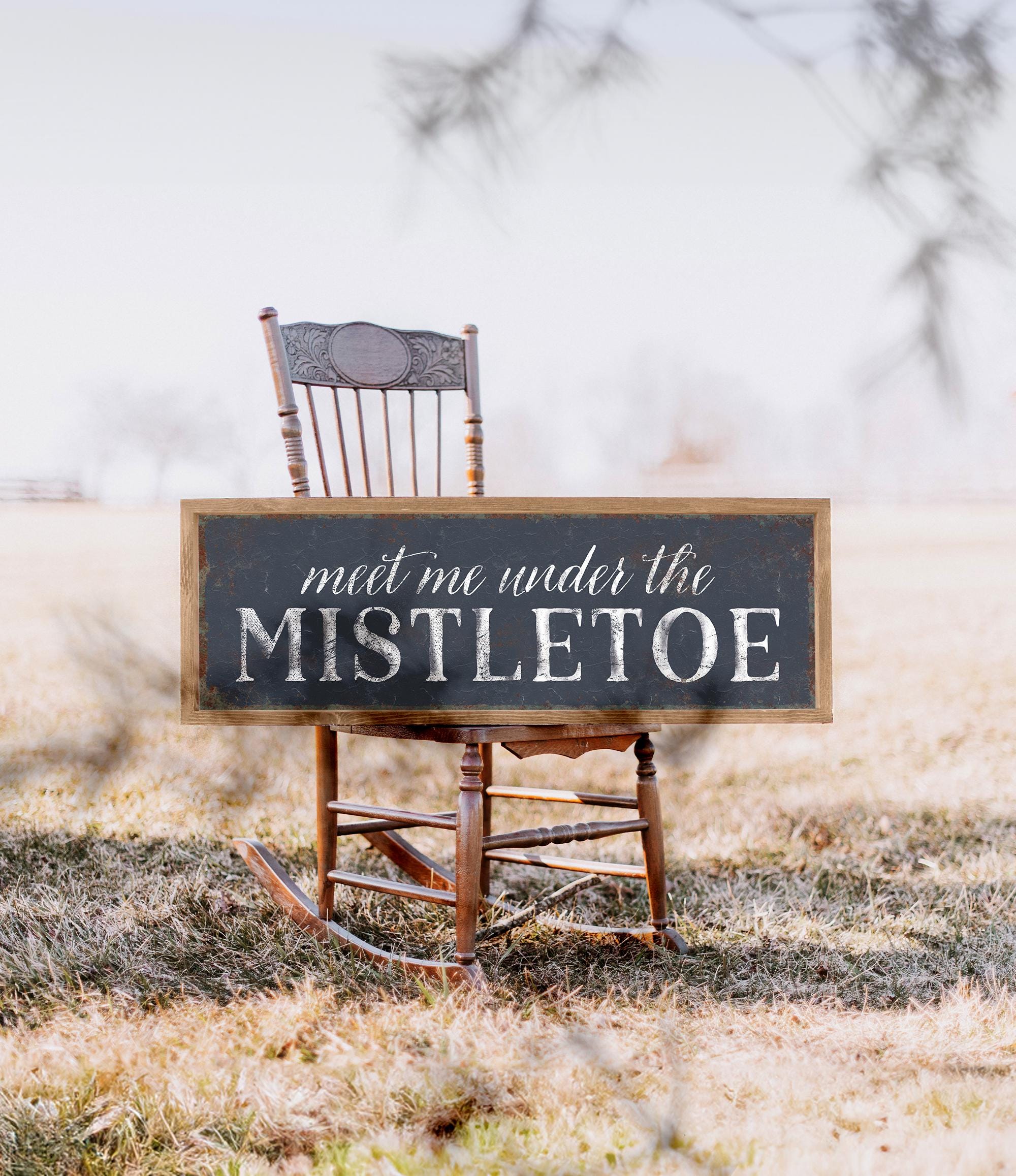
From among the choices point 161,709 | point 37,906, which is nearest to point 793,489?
point 161,709

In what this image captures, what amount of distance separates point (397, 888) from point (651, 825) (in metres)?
0.44

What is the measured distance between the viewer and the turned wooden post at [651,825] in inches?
71.1

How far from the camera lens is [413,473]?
1.87 metres

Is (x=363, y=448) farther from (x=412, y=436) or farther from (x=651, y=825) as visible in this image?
(x=651, y=825)

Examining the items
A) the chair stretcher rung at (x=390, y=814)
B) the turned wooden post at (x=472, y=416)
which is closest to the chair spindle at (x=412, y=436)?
the turned wooden post at (x=472, y=416)

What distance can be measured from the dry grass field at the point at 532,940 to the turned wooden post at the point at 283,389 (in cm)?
84

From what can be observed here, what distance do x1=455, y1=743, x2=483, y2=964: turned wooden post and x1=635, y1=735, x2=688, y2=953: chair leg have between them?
0.31 m

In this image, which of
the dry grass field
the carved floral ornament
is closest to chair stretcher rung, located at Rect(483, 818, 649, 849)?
the dry grass field

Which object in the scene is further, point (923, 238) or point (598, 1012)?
point (923, 238)

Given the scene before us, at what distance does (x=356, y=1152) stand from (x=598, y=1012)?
1.61 feet

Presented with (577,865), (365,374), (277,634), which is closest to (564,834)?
(577,865)

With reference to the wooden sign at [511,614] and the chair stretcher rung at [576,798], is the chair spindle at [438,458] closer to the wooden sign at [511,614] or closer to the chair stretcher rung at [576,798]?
the wooden sign at [511,614]

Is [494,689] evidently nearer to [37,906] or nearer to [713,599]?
[713,599]

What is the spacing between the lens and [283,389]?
6.00 ft
